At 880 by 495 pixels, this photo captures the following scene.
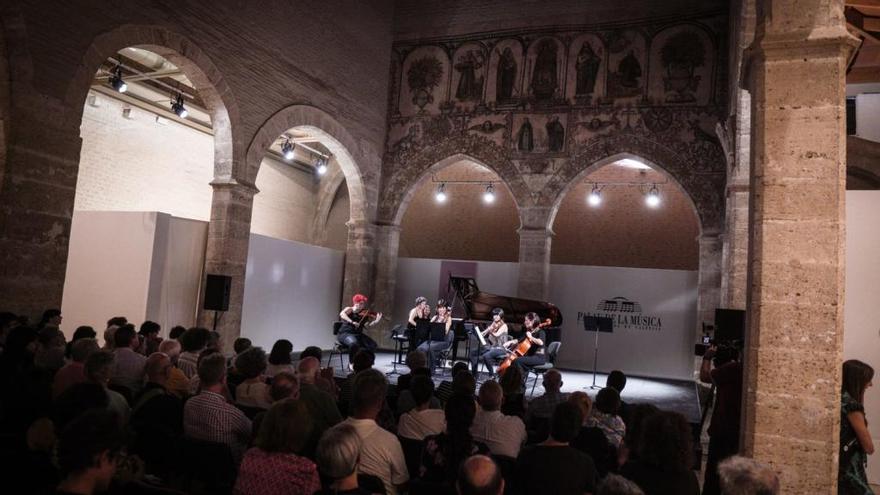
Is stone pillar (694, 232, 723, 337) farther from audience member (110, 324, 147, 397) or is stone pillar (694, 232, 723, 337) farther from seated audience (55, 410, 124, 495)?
seated audience (55, 410, 124, 495)

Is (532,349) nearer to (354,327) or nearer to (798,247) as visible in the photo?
(354,327)

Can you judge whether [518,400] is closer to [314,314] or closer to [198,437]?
[198,437]

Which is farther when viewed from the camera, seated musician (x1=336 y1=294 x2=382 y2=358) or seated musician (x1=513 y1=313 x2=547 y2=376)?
seated musician (x1=336 y1=294 x2=382 y2=358)

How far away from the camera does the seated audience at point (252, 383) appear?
382 cm

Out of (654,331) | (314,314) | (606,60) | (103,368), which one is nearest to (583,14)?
(606,60)

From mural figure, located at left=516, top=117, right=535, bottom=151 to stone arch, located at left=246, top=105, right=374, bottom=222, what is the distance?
326 cm

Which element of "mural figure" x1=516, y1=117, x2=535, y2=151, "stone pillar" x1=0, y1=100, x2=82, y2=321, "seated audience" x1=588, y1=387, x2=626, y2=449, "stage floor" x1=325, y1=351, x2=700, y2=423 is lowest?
"stage floor" x1=325, y1=351, x2=700, y2=423

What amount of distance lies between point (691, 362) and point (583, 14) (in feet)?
24.0

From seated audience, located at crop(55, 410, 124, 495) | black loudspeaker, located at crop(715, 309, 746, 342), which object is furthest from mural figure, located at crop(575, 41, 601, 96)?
seated audience, located at crop(55, 410, 124, 495)

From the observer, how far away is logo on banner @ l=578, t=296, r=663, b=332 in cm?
1238

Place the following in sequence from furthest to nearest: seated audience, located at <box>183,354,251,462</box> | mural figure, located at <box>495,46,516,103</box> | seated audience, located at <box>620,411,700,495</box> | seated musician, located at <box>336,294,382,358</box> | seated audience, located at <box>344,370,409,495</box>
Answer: mural figure, located at <box>495,46,516,103</box> → seated musician, located at <box>336,294,382,358</box> → seated audience, located at <box>183,354,251,462</box> → seated audience, located at <box>344,370,409,495</box> → seated audience, located at <box>620,411,700,495</box>

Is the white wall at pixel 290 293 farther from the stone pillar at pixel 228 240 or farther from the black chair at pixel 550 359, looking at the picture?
the black chair at pixel 550 359

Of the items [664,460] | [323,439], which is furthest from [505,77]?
[323,439]

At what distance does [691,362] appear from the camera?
1197 cm
